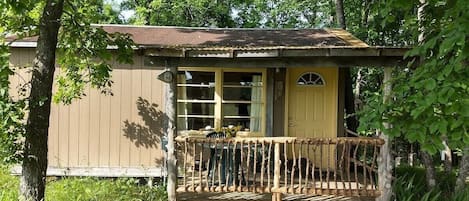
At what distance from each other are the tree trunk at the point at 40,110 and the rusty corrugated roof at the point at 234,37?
9.04 feet

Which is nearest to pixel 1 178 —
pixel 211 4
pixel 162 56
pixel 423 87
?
pixel 162 56

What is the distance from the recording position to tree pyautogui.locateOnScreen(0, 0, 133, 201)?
4930 mm

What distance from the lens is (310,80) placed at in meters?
8.37

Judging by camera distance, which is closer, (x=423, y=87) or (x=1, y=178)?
(x=423, y=87)

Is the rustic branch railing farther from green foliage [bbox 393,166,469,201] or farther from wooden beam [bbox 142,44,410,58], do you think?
wooden beam [bbox 142,44,410,58]

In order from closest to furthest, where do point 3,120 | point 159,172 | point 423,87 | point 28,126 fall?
point 423,87, point 3,120, point 28,126, point 159,172

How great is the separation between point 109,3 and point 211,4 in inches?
176

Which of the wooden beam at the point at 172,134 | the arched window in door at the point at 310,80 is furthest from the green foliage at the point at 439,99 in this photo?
the arched window in door at the point at 310,80

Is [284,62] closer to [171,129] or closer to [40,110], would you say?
[171,129]

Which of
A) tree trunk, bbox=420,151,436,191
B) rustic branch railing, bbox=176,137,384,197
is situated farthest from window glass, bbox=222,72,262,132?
tree trunk, bbox=420,151,436,191

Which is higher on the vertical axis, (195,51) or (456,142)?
(195,51)

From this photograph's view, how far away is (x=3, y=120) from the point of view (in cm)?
418

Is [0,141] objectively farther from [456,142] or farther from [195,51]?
[456,142]

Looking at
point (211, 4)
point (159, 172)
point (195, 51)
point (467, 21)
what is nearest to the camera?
point (467, 21)
